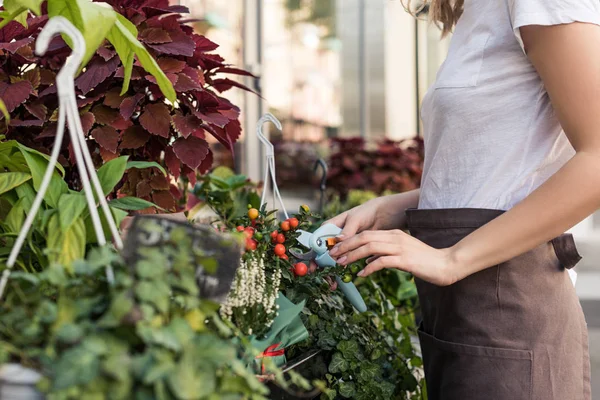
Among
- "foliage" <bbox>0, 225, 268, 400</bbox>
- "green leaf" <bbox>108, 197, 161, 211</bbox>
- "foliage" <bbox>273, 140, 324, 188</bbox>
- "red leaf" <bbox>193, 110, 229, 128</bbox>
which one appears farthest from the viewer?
"foliage" <bbox>273, 140, 324, 188</bbox>

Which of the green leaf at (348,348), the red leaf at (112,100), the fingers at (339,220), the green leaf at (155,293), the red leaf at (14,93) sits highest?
the red leaf at (14,93)

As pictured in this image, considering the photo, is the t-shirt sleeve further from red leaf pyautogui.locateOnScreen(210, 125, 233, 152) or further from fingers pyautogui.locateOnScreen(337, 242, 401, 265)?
red leaf pyautogui.locateOnScreen(210, 125, 233, 152)

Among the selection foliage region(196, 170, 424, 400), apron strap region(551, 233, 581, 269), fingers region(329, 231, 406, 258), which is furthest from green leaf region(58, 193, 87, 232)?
apron strap region(551, 233, 581, 269)

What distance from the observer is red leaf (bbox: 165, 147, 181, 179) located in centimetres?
137

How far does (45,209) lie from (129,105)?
0.40 m

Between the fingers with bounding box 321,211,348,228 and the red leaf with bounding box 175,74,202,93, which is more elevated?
the red leaf with bounding box 175,74,202,93

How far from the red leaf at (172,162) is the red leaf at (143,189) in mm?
57

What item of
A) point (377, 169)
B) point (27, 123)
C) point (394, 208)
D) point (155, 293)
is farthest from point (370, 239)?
point (377, 169)

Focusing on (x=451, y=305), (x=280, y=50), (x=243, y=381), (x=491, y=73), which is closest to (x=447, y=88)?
(x=491, y=73)

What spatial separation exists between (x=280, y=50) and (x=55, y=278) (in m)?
6.71

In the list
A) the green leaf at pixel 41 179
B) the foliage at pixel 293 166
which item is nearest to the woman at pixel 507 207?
the green leaf at pixel 41 179

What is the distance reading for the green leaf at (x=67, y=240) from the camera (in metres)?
0.81

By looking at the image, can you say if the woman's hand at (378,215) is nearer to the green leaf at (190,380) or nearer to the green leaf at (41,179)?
the green leaf at (41,179)

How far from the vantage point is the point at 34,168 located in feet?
3.24
